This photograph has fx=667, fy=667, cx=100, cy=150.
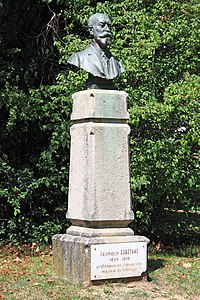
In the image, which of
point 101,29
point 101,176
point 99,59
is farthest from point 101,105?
point 101,29

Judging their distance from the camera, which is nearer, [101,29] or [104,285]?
[104,285]

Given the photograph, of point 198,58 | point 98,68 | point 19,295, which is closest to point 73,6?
point 198,58

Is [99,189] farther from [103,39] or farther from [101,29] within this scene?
[101,29]

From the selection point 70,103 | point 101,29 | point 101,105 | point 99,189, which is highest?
point 101,29

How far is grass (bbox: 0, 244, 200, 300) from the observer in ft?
26.2

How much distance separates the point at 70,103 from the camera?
11.9 metres

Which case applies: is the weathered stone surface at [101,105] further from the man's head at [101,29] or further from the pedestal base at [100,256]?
the pedestal base at [100,256]

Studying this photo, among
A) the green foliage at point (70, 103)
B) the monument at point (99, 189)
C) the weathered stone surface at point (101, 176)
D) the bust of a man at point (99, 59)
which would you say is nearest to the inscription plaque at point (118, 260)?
the monument at point (99, 189)

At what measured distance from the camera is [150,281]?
8.75 m

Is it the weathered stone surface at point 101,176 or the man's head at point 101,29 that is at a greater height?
the man's head at point 101,29

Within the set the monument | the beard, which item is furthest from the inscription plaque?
the beard

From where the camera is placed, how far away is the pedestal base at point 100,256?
822 cm

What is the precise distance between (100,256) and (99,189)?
84 cm

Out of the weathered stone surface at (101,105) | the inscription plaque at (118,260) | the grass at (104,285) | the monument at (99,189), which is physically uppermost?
the weathered stone surface at (101,105)
